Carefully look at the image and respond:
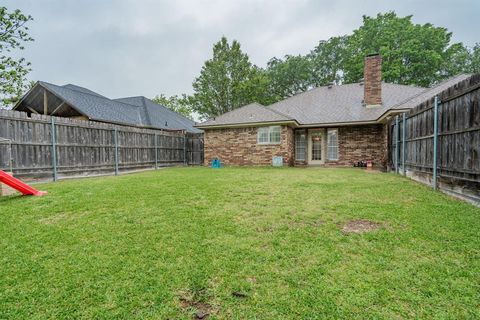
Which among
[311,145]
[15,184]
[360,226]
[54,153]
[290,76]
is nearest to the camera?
[360,226]

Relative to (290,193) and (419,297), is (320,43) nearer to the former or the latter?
(290,193)

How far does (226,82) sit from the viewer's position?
25.8 metres

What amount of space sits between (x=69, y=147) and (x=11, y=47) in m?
11.4

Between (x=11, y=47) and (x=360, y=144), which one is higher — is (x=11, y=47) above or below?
above

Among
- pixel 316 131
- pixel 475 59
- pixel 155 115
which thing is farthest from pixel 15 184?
pixel 475 59

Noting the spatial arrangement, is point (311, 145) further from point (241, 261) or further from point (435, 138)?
point (241, 261)

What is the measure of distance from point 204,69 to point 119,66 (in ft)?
30.7

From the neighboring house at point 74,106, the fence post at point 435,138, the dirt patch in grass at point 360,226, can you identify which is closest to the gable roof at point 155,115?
the neighboring house at point 74,106

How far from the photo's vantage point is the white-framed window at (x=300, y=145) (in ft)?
45.6

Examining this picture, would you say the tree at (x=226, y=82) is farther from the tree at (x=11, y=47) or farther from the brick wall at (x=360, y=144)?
the tree at (x=11, y=47)

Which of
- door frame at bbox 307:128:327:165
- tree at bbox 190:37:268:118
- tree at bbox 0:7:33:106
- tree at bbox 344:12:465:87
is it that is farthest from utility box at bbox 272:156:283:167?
tree at bbox 344:12:465:87

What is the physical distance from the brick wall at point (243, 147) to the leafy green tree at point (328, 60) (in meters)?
21.2

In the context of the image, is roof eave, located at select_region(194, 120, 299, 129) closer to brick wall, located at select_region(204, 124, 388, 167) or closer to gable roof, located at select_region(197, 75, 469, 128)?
gable roof, located at select_region(197, 75, 469, 128)

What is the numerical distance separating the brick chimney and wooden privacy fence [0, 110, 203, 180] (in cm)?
1129
